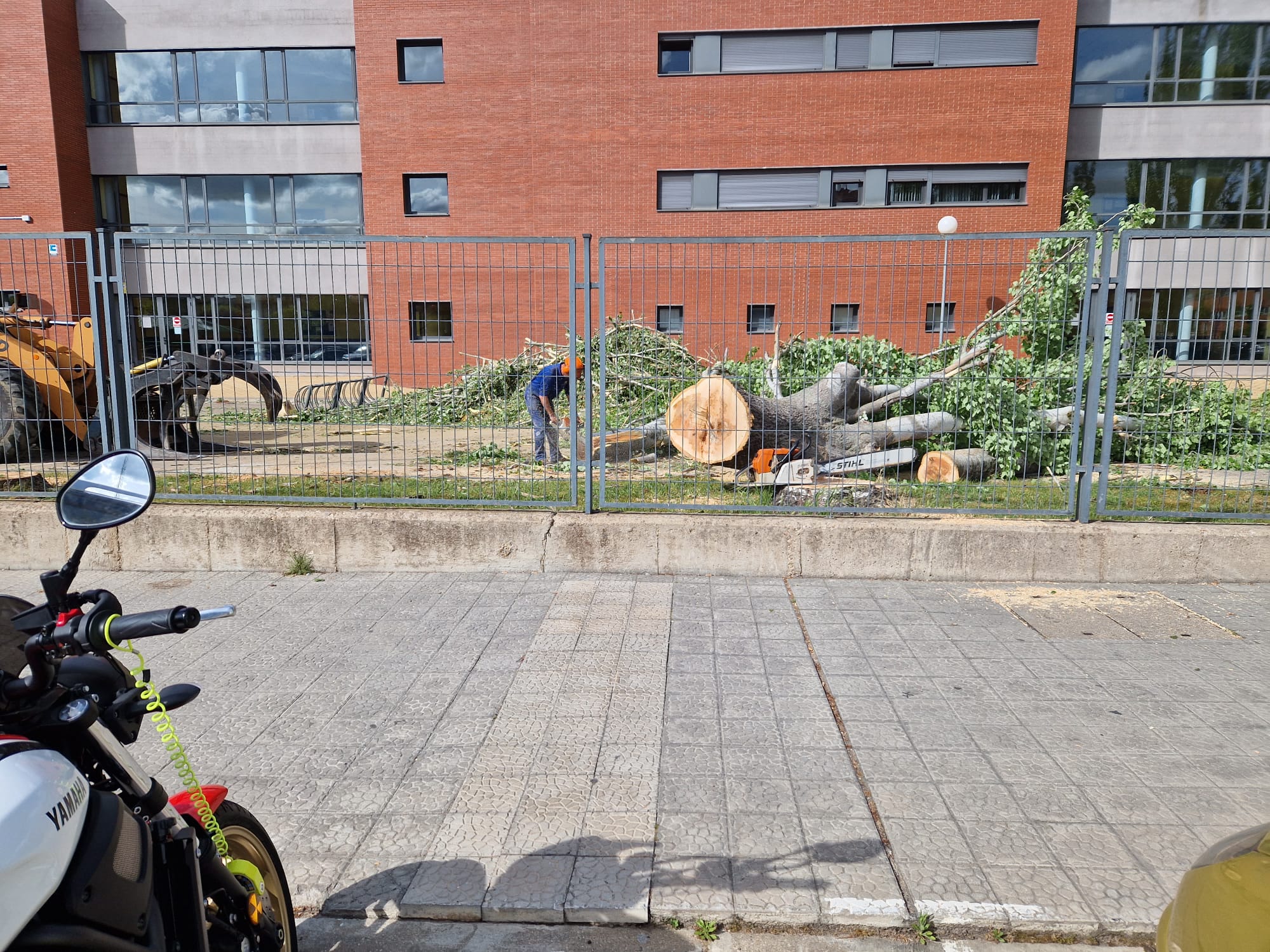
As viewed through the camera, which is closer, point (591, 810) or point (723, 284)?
point (591, 810)

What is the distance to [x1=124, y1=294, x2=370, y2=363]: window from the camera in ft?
21.4

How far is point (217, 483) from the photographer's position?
7.31 metres

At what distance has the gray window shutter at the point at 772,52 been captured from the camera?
21.9 m

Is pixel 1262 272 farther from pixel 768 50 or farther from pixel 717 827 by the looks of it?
pixel 768 50

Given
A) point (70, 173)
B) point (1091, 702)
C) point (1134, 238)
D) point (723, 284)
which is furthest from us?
point (70, 173)

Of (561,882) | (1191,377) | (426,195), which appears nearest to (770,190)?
(426,195)

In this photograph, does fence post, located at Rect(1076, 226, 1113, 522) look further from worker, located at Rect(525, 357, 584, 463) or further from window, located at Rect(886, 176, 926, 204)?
window, located at Rect(886, 176, 926, 204)

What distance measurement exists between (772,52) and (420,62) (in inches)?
370

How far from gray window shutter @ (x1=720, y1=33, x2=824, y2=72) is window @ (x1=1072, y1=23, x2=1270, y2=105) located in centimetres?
686

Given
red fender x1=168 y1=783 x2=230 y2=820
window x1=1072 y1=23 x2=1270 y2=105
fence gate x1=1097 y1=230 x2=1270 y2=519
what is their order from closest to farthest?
red fender x1=168 y1=783 x2=230 y2=820, fence gate x1=1097 y1=230 x2=1270 y2=519, window x1=1072 y1=23 x2=1270 y2=105

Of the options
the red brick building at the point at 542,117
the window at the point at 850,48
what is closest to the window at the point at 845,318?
the red brick building at the point at 542,117

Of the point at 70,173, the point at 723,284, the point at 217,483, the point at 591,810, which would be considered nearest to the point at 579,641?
the point at 591,810

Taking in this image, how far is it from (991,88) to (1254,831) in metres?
23.4

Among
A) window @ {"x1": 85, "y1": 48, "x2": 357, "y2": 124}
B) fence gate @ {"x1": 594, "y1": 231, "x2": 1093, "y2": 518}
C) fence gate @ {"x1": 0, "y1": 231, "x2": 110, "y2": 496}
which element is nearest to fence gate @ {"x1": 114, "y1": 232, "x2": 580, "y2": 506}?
fence gate @ {"x1": 0, "y1": 231, "x2": 110, "y2": 496}
